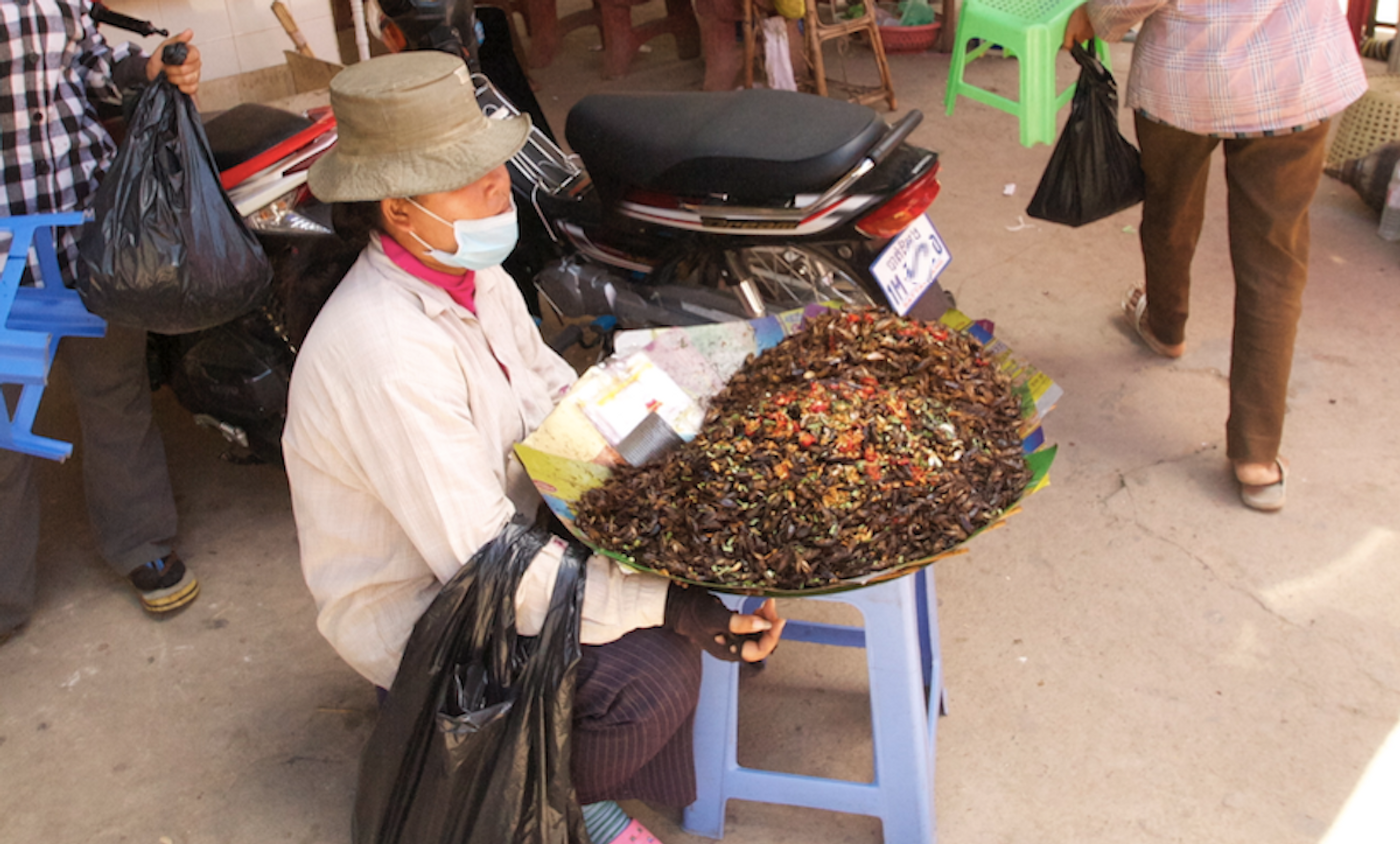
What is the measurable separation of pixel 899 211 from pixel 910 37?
3.99 metres

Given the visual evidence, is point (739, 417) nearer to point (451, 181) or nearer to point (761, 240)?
point (451, 181)

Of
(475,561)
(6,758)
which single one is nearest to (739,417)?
(475,561)

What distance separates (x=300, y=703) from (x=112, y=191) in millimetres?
1159

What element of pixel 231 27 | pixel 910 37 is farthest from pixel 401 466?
pixel 910 37

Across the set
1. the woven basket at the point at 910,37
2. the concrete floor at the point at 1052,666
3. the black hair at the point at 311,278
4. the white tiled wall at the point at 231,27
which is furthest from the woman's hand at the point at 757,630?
the woven basket at the point at 910,37

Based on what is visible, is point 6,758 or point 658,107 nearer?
point 6,758

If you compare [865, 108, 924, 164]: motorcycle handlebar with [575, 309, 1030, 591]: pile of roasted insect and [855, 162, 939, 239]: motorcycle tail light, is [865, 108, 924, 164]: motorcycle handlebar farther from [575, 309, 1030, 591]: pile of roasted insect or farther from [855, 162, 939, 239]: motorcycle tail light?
[575, 309, 1030, 591]: pile of roasted insect

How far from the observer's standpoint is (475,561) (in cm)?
170

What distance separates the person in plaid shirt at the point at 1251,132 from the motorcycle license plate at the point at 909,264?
2.04ft

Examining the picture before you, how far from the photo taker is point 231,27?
4.35 m

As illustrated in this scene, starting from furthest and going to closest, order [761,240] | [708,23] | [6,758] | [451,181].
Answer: [708,23] < [761,240] < [6,758] < [451,181]

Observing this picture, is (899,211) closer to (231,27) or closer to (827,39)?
(231,27)

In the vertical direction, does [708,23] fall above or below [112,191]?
below

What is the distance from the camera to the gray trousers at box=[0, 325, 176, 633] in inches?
104
